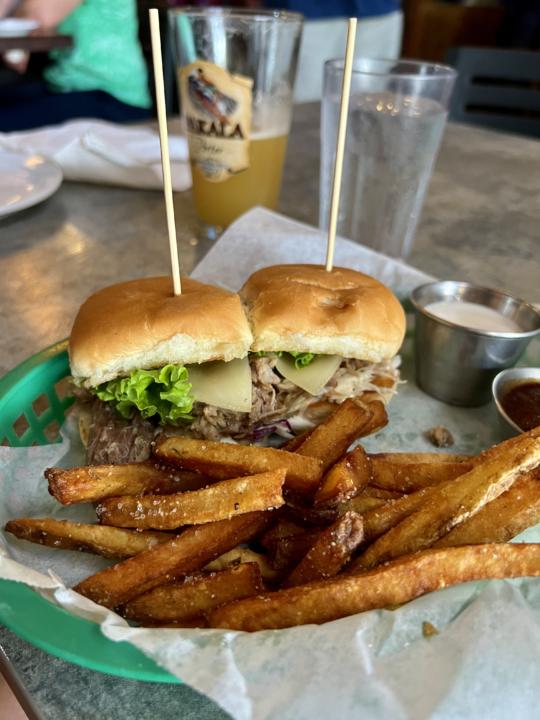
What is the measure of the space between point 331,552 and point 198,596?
0.24m

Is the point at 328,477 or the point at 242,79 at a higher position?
the point at 242,79

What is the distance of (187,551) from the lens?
110 centimetres

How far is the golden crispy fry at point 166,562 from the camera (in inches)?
41.3

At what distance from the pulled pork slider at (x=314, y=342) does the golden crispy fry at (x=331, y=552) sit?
0.51 metres

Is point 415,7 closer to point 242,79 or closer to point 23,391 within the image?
point 242,79

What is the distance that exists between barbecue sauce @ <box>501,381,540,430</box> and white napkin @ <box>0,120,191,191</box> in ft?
6.06

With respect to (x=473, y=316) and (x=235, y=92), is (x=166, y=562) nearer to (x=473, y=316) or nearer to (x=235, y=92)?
(x=473, y=316)

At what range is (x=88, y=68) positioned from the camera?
480cm

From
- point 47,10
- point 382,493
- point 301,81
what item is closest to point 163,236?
point 382,493

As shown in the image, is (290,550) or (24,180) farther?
(24,180)

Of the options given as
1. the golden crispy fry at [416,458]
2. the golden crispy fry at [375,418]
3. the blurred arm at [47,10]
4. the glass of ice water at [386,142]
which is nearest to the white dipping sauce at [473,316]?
the golden crispy fry at [375,418]

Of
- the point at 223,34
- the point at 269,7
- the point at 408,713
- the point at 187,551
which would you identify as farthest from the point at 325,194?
the point at 269,7

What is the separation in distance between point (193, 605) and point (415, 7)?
8.97 meters

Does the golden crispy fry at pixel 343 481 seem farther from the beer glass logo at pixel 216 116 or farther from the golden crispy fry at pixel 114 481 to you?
the beer glass logo at pixel 216 116
